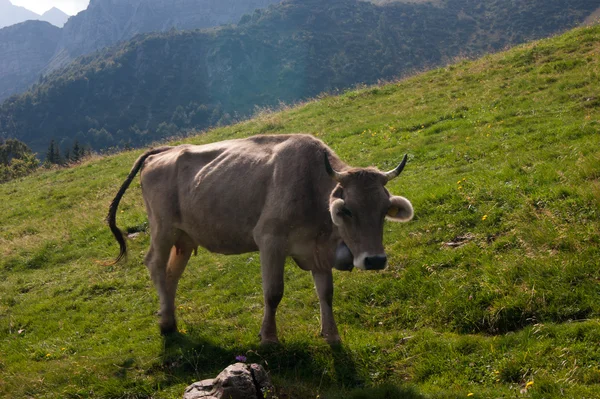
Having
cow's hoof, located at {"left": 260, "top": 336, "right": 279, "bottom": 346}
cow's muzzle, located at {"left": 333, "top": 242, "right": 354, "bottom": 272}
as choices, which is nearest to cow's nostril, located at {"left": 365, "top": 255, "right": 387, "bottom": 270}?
cow's muzzle, located at {"left": 333, "top": 242, "right": 354, "bottom": 272}

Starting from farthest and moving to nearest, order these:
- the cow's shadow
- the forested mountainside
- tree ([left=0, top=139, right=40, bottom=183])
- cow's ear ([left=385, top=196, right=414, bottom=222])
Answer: the forested mountainside → tree ([left=0, top=139, right=40, bottom=183]) → cow's ear ([left=385, top=196, right=414, bottom=222]) → the cow's shadow

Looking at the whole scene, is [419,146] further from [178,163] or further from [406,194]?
[178,163]

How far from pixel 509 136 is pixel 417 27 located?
119m

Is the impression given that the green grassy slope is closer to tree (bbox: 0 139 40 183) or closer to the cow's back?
the cow's back

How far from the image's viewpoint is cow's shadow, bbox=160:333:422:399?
628cm

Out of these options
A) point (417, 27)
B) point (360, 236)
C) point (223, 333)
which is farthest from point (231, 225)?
point (417, 27)

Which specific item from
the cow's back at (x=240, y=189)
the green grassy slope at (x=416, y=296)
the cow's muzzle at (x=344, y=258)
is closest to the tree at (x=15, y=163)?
the green grassy slope at (x=416, y=296)

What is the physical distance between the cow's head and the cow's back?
57 cm

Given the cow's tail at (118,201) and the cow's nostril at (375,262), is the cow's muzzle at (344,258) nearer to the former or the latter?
the cow's nostril at (375,262)

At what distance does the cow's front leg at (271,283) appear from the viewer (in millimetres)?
7520

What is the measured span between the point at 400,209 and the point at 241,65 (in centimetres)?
16660

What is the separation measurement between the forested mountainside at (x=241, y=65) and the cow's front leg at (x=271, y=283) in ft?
351

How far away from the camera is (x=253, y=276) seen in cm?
1108

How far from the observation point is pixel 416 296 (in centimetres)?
845
